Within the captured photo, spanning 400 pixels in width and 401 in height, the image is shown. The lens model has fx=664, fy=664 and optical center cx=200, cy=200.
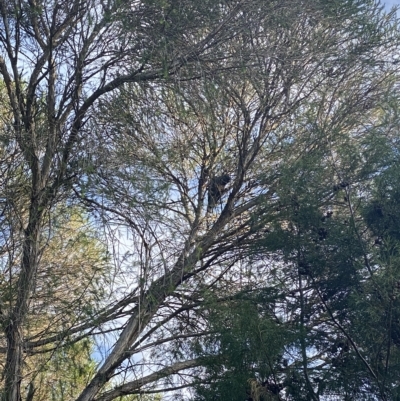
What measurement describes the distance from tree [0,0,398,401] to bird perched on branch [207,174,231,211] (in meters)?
0.03

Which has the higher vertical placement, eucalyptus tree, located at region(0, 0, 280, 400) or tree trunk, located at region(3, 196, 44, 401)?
eucalyptus tree, located at region(0, 0, 280, 400)

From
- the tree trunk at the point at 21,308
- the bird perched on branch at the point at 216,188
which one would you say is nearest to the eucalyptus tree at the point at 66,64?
the tree trunk at the point at 21,308

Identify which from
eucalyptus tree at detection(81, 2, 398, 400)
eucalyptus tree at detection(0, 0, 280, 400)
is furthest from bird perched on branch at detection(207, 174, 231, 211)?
eucalyptus tree at detection(0, 0, 280, 400)

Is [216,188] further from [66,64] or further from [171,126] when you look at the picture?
[66,64]

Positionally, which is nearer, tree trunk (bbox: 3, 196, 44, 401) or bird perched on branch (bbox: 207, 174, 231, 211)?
tree trunk (bbox: 3, 196, 44, 401)

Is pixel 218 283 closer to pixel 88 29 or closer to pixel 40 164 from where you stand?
pixel 40 164

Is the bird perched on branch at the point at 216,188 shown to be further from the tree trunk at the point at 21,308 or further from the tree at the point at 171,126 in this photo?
the tree trunk at the point at 21,308

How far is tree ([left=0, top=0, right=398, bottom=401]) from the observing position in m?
5.23

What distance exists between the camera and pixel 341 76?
662 centimetres

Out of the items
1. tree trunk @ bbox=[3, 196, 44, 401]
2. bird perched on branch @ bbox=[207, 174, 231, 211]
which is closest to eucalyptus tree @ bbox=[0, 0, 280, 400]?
tree trunk @ bbox=[3, 196, 44, 401]

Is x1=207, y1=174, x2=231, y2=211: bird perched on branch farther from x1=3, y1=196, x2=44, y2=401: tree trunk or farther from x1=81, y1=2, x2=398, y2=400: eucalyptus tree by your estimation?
x1=3, y1=196, x2=44, y2=401: tree trunk

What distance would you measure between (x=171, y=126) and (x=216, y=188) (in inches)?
28.7

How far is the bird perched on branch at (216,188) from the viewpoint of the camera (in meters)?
6.30

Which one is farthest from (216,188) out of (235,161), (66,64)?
(66,64)
